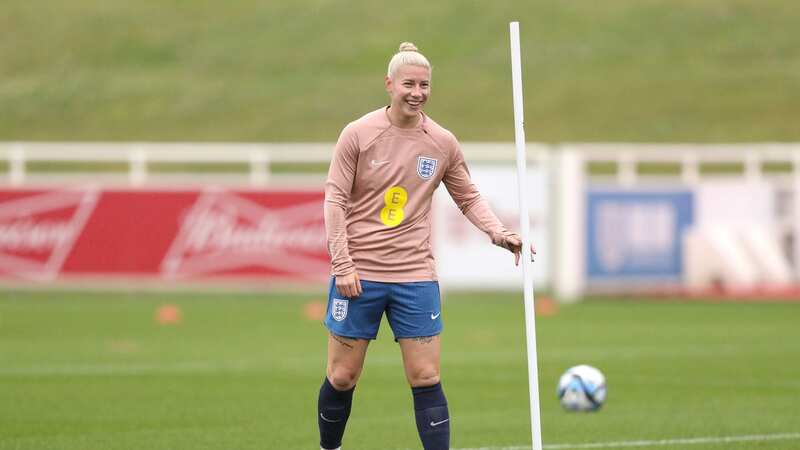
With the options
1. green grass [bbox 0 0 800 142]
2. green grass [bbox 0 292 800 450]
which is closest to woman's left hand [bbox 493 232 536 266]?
green grass [bbox 0 292 800 450]

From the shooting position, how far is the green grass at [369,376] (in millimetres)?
11391

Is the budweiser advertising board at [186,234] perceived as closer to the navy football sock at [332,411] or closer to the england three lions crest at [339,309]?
the navy football sock at [332,411]

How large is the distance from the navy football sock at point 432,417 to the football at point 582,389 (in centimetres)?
369

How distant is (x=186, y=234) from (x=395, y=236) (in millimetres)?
16366

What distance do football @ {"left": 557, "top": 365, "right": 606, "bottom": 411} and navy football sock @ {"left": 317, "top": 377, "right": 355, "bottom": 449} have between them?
3486 millimetres

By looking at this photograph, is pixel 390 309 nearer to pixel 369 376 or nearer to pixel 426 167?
pixel 426 167

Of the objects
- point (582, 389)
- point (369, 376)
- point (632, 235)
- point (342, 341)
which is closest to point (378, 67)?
point (632, 235)

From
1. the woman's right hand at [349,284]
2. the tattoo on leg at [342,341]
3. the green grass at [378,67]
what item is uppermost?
the green grass at [378,67]

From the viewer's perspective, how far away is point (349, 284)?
28.1 ft

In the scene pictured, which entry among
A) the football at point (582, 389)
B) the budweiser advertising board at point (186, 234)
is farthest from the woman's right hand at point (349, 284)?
the budweiser advertising board at point (186, 234)

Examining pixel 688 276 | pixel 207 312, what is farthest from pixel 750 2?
pixel 207 312

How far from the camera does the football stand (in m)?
12.3

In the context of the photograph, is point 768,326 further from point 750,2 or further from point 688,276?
point 750,2

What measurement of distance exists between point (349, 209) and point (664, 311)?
15162mm
